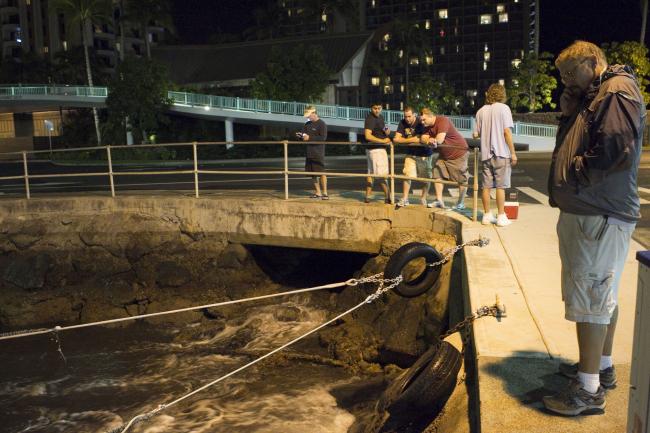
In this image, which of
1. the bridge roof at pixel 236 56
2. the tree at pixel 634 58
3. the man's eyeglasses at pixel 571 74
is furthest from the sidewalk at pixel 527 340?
the bridge roof at pixel 236 56

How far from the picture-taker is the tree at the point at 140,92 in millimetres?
37812

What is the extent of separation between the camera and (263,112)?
37.5m

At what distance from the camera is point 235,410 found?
716 centimetres

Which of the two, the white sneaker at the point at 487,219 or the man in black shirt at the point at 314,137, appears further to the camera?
the man in black shirt at the point at 314,137

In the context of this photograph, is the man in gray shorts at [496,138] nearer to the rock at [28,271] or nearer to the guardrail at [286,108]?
the rock at [28,271]

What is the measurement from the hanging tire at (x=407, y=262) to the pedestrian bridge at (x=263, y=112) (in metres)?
26.9

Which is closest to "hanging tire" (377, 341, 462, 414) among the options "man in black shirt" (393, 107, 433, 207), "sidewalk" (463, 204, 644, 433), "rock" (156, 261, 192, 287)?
"sidewalk" (463, 204, 644, 433)

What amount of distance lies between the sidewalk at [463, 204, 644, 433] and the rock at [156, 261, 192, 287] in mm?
6182

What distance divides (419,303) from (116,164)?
2685cm

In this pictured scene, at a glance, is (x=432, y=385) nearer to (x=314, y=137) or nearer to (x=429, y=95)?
(x=314, y=137)

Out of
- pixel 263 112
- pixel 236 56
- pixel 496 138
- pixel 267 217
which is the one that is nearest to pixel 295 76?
pixel 263 112

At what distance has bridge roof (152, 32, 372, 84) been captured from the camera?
144 feet

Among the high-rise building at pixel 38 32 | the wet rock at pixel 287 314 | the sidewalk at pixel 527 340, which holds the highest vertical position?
the high-rise building at pixel 38 32

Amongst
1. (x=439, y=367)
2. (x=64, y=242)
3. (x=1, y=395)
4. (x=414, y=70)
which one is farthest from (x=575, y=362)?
(x=414, y=70)
